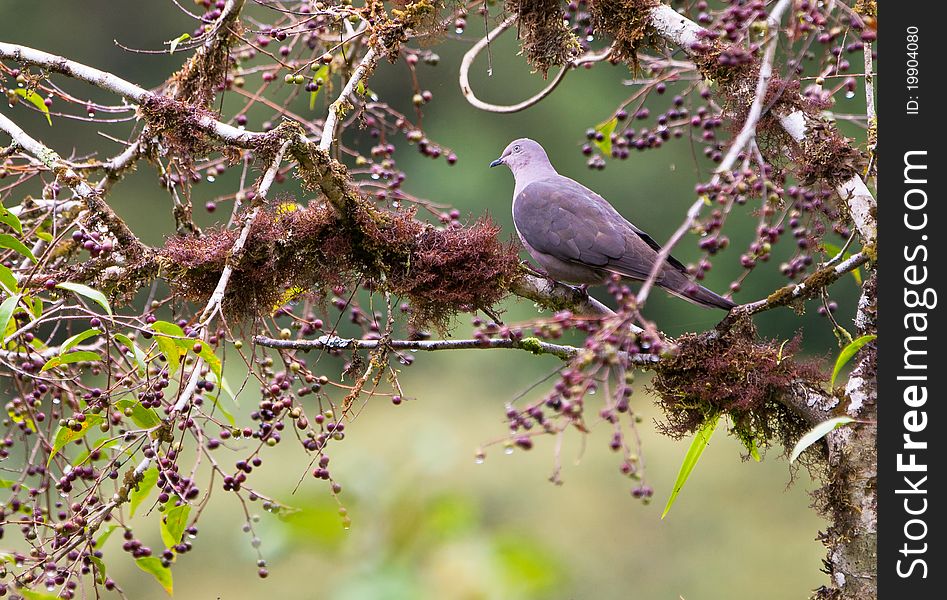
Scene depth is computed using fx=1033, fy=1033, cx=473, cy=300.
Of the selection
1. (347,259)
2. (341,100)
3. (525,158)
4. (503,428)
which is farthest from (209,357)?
(503,428)

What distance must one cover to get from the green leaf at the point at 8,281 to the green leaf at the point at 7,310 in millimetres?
136

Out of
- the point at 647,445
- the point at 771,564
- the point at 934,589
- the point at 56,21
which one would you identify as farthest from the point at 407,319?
the point at 56,21

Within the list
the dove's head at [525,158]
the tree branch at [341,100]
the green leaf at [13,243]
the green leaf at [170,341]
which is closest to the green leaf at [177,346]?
the green leaf at [170,341]

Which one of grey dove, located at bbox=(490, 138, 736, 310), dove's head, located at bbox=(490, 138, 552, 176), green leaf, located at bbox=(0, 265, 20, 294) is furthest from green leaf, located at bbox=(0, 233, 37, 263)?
dove's head, located at bbox=(490, 138, 552, 176)

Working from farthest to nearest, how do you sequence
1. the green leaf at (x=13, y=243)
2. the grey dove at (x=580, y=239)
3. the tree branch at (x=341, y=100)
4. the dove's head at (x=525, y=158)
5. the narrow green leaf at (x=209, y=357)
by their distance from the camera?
the dove's head at (x=525, y=158), the grey dove at (x=580, y=239), the tree branch at (x=341, y=100), the green leaf at (x=13, y=243), the narrow green leaf at (x=209, y=357)

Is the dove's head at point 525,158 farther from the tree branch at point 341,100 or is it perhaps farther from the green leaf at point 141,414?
the green leaf at point 141,414

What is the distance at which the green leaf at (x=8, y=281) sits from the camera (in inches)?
83.8

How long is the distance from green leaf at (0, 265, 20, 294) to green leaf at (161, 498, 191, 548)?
1.81ft

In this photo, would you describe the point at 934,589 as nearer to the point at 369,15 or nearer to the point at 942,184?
the point at 942,184

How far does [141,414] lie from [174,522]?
0.81ft

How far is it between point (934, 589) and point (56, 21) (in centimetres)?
1298

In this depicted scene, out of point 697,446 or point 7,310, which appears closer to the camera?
point 7,310

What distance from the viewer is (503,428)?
405 inches

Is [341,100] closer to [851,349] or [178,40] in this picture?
[178,40]
